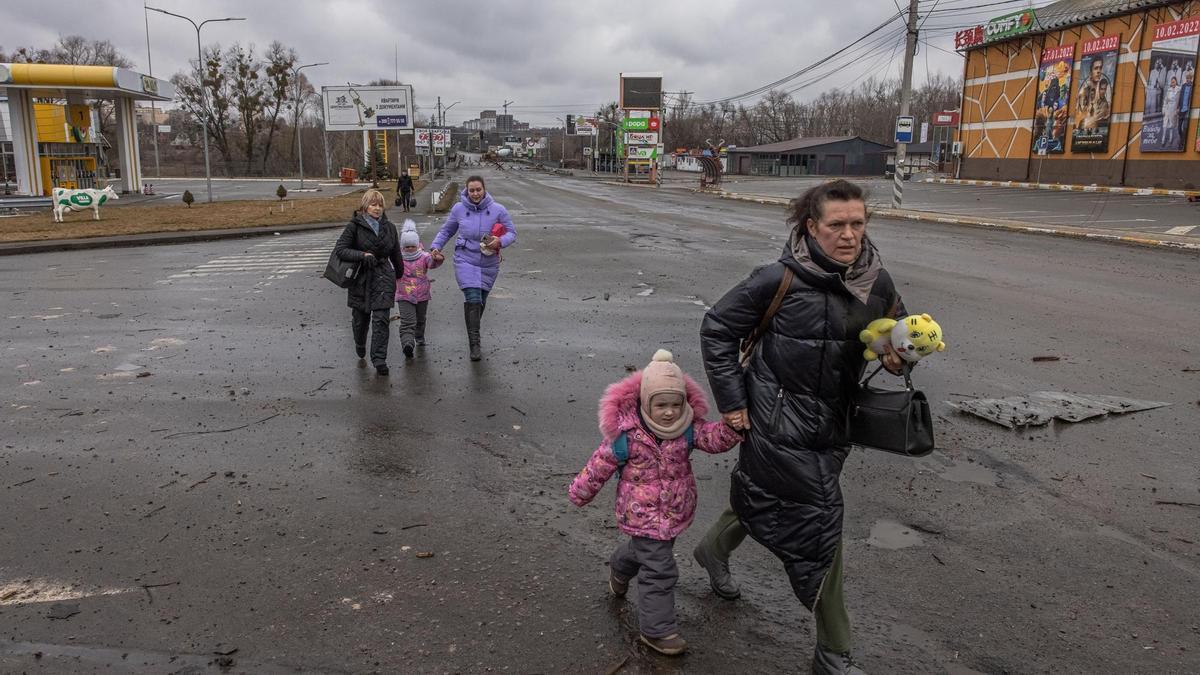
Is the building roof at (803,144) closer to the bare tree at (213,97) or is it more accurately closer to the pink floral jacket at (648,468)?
the bare tree at (213,97)

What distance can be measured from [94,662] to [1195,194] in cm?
3796

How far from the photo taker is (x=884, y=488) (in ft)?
15.5

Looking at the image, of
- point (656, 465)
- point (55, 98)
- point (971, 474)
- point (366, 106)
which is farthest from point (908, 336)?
point (366, 106)

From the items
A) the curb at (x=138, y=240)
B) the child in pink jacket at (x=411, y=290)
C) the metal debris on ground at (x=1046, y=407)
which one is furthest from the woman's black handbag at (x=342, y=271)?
the curb at (x=138, y=240)

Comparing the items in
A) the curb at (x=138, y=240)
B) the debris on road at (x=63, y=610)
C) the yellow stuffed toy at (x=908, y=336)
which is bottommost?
the debris on road at (x=63, y=610)

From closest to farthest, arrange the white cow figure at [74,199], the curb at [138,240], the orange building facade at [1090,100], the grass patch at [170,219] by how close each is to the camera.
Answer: the curb at [138,240]
the grass patch at [170,219]
the white cow figure at [74,199]
the orange building facade at [1090,100]

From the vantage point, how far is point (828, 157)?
82.3 m

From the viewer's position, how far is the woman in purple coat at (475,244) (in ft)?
26.0

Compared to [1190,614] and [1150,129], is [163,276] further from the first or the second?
[1150,129]

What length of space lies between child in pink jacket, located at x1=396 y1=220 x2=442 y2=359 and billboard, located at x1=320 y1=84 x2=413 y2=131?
56.0 m

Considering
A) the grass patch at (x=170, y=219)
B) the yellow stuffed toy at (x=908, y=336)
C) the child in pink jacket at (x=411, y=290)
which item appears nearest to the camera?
the yellow stuffed toy at (x=908, y=336)

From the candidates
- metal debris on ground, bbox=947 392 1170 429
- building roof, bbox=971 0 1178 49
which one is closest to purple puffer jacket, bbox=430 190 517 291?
metal debris on ground, bbox=947 392 1170 429

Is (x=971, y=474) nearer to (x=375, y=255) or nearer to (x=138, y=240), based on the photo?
(x=375, y=255)

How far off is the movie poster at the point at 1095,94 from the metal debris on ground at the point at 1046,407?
4152 cm
